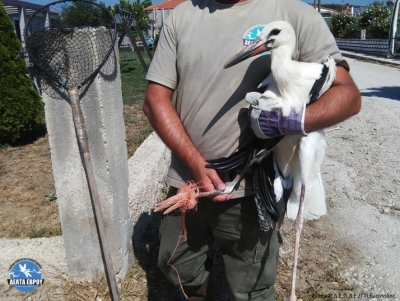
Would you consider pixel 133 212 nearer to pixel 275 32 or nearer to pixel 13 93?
pixel 275 32

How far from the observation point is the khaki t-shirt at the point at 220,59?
2.12 metres

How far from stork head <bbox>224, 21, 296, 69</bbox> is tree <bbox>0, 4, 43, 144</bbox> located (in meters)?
4.66

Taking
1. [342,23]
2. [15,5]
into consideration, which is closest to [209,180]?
[15,5]

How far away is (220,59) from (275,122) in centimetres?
46

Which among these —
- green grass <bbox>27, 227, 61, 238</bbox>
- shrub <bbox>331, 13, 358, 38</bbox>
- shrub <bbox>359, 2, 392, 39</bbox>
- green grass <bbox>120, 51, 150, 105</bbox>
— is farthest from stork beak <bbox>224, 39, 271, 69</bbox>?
shrub <bbox>331, 13, 358, 38</bbox>

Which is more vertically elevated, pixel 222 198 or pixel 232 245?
pixel 222 198

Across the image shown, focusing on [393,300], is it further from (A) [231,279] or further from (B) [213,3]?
(B) [213,3]

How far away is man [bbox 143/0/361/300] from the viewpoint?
6.88ft

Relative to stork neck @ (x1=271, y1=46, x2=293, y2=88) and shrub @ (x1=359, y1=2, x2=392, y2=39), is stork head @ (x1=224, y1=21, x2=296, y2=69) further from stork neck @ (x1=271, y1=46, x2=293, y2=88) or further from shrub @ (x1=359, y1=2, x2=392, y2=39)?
shrub @ (x1=359, y1=2, x2=392, y2=39)

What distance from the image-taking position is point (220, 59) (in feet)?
7.21

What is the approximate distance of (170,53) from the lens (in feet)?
7.64

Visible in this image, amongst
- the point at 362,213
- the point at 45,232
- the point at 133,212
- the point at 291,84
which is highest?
the point at 291,84

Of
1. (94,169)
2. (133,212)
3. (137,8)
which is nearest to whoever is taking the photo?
(94,169)

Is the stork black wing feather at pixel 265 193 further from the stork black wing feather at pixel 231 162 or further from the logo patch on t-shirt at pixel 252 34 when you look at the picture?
the logo patch on t-shirt at pixel 252 34
